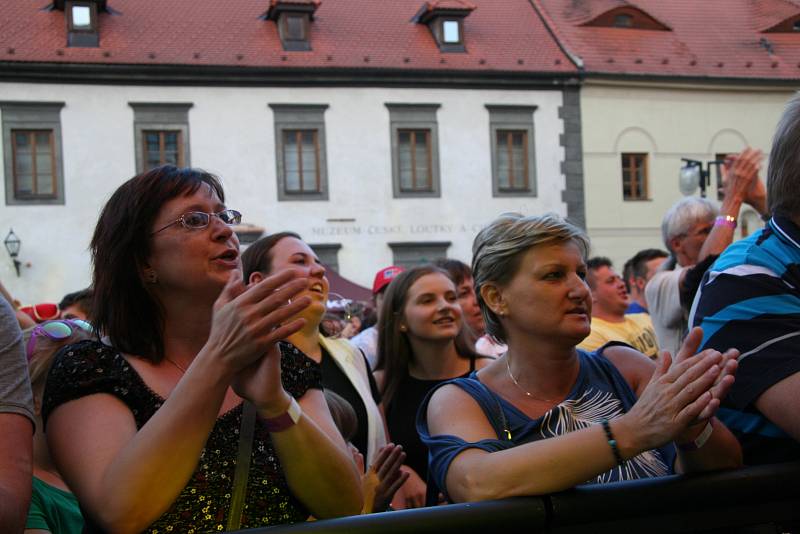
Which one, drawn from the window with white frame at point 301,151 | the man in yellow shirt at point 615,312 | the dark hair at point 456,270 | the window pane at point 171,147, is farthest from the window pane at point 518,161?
the dark hair at point 456,270

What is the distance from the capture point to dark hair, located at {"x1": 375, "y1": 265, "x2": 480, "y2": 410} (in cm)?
518

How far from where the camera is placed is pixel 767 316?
98.9 inches

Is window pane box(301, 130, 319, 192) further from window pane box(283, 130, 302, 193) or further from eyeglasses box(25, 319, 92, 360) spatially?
eyeglasses box(25, 319, 92, 360)

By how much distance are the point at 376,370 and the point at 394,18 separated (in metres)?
20.4

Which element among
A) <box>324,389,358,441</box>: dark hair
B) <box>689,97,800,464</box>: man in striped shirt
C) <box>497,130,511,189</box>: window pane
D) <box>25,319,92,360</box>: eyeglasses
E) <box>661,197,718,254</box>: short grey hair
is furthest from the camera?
<box>497,130,511,189</box>: window pane

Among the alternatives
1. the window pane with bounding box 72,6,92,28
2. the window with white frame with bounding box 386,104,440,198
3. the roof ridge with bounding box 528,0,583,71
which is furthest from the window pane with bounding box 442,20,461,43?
the window pane with bounding box 72,6,92,28

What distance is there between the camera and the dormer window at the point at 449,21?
23.7 meters

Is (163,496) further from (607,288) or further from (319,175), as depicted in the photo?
(319,175)

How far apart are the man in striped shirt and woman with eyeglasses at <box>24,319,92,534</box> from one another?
6.11 feet

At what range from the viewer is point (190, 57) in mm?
21906

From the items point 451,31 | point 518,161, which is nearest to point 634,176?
point 518,161

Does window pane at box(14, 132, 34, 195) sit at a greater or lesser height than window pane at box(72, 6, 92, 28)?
lesser

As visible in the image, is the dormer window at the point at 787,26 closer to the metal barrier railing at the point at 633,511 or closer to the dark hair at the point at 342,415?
the dark hair at the point at 342,415

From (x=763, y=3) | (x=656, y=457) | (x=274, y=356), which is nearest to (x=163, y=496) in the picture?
(x=274, y=356)
